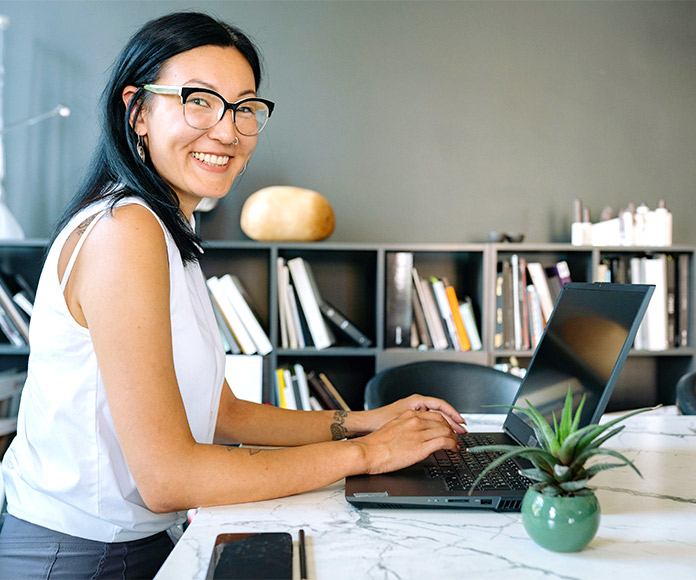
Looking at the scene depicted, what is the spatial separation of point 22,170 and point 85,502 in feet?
8.35

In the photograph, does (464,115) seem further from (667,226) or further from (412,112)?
(667,226)

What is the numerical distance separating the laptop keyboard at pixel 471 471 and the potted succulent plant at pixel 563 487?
0.55 ft

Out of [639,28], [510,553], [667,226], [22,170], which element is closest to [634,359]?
[667,226]

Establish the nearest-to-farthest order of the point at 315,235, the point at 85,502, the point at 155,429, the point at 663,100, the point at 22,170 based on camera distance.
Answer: the point at 155,429 < the point at 85,502 < the point at 315,235 < the point at 22,170 < the point at 663,100

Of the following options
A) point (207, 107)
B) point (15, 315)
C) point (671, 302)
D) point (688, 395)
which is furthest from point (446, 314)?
point (207, 107)

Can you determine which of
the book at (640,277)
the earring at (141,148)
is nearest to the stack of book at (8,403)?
the earring at (141,148)

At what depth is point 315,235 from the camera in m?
2.94

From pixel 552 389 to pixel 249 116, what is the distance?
0.76 metres

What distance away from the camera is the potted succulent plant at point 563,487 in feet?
2.58

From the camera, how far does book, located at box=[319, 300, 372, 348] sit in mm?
2975

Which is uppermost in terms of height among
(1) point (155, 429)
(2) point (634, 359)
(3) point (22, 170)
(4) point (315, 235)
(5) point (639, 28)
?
(5) point (639, 28)

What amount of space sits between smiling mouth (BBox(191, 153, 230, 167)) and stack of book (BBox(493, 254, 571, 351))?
192 cm

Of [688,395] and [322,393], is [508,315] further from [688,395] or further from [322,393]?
[688,395]

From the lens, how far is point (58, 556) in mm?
1045
